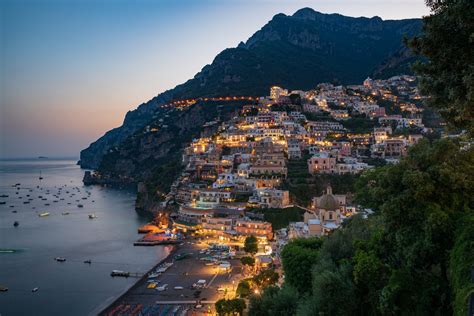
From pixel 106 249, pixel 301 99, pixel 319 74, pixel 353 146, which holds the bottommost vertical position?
pixel 106 249

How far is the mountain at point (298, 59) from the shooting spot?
118750 millimetres

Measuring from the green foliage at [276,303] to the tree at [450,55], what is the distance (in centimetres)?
947

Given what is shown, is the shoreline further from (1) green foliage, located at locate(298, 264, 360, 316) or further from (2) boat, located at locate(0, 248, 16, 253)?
(1) green foliage, located at locate(298, 264, 360, 316)

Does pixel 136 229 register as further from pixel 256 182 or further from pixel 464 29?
pixel 464 29

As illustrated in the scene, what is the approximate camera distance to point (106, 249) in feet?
137

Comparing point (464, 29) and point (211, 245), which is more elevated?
point (464, 29)

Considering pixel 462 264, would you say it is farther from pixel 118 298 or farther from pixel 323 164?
pixel 323 164

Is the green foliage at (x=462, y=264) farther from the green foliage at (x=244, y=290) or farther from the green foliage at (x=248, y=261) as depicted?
the green foliage at (x=248, y=261)

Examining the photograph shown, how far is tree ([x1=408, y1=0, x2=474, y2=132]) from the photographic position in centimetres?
680

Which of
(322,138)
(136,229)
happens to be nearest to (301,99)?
(322,138)

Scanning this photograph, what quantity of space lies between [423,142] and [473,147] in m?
1.21

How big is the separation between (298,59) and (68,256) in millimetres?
118434

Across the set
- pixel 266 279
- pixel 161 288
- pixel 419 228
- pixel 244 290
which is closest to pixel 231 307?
pixel 244 290

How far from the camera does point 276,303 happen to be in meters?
15.5
